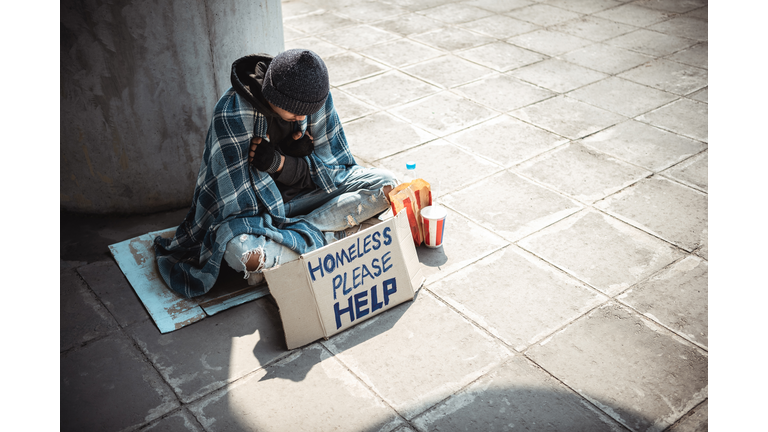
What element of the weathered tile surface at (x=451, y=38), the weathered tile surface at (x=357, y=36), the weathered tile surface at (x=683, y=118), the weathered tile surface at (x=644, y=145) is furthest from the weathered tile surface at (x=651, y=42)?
the weathered tile surface at (x=357, y=36)

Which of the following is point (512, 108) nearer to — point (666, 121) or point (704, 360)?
point (666, 121)

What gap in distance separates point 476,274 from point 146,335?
1.76 m

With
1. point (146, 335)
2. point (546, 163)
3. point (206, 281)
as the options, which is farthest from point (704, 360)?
point (146, 335)

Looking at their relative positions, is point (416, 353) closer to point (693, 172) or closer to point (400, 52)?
point (693, 172)

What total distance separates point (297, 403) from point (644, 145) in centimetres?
345

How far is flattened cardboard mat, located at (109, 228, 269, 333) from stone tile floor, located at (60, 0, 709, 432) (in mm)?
57

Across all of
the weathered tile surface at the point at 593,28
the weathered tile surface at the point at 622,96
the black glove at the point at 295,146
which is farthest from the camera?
the weathered tile surface at the point at 593,28

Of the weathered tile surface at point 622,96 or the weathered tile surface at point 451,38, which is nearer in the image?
the weathered tile surface at point 622,96

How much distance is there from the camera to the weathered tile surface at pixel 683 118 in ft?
16.0

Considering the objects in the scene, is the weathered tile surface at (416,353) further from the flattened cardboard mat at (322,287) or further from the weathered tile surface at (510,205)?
the weathered tile surface at (510,205)

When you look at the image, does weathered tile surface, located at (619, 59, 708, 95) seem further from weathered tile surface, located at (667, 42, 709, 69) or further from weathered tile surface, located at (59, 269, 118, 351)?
weathered tile surface, located at (59, 269, 118, 351)

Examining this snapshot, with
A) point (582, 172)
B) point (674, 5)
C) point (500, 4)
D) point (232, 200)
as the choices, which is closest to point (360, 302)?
point (232, 200)

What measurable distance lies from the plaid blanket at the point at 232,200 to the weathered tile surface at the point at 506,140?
1.51 m

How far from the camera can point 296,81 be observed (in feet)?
9.01
